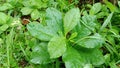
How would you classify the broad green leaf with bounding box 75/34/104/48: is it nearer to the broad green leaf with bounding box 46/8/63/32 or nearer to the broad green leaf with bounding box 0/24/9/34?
the broad green leaf with bounding box 46/8/63/32

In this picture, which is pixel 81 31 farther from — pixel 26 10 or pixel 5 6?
pixel 5 6

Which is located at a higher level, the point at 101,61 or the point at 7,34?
the point at 7,34

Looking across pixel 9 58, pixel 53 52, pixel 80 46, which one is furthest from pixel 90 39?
pixel 9 58

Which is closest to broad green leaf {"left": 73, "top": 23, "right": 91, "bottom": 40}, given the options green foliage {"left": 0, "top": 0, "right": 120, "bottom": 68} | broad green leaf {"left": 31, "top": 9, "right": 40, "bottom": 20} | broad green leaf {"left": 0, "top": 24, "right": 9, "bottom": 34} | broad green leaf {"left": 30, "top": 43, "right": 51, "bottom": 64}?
green foliage {"left": 0, "top": 0, "right": 120, "bottom": 68}

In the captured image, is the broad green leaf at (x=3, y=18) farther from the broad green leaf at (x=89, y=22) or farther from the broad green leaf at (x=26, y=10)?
the broad green leaf at (x=89, y=22)

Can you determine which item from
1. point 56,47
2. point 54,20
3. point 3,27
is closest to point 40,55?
point 56,47

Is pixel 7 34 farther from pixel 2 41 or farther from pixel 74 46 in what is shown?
pixel 74 46
